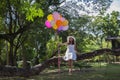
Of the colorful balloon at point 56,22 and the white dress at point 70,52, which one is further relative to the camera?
the colorful balloon at point 56,22

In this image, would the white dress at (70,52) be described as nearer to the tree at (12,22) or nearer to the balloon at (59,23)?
the balloon at (59,23)

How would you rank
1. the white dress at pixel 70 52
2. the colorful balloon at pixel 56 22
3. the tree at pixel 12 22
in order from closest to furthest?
the white dress at pixel 70 52 < the colorful balloon at pixel 56 22 < the tree at pixel 12 22

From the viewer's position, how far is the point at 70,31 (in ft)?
95.6

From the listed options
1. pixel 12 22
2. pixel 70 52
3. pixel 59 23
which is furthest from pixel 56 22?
pixel 12 22

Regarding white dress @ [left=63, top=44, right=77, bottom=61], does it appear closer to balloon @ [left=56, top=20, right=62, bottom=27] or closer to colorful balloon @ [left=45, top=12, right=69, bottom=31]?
colorful balloon @ [left=45, top=12, right=69, bottom=31]

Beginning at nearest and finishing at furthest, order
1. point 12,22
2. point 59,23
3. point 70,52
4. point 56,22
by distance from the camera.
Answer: point 70,52 → point 56,22 → point 59,23 → point 12,22

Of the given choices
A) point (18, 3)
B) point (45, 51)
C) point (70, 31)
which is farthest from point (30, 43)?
point (18, 3)

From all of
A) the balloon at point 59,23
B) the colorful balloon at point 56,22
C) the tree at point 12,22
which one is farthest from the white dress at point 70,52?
the tree at point 12,22

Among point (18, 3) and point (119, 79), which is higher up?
point (18, 3)

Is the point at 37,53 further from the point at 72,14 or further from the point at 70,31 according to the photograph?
the point at 72,14

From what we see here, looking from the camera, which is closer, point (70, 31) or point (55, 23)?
point (55, 23)

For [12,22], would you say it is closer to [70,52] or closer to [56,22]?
[56,22]

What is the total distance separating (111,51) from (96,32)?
132 feet

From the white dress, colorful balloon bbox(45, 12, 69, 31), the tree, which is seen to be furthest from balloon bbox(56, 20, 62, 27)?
the tree
